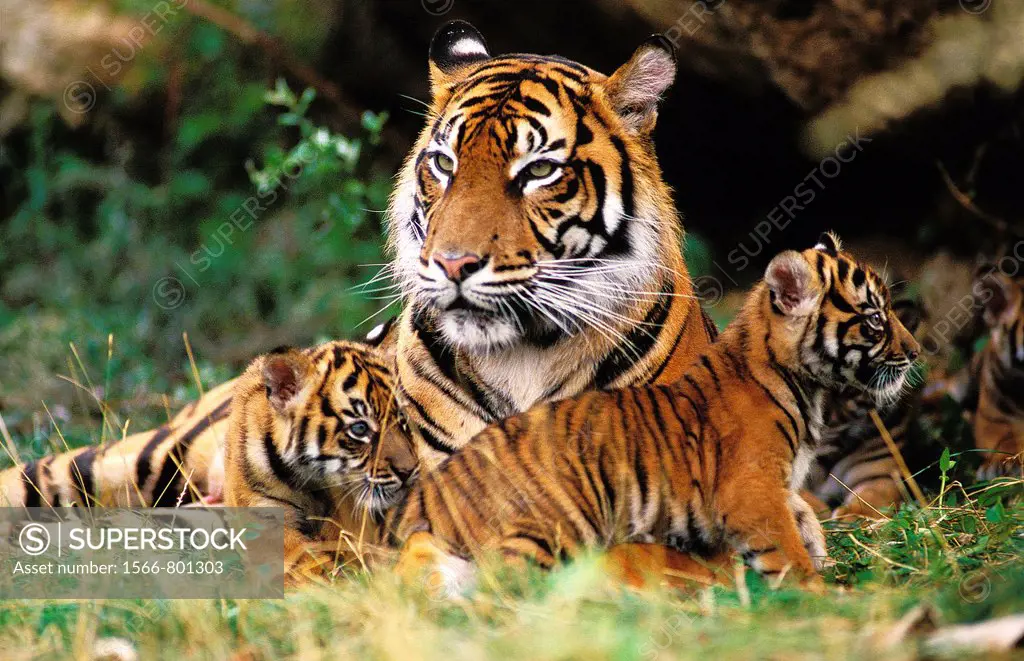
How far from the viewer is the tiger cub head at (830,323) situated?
338 cm

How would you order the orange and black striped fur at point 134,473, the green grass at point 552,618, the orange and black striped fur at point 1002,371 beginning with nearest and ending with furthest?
the green grass at point 552,618 → the orange and black striped fur at point 134,473 → the orange and black striped fur at point 1002,371

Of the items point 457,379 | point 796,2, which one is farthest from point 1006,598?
point 796,2

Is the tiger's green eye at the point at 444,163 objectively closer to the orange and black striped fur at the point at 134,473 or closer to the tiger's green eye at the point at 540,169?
the tiger's green eye at the point at 540,169

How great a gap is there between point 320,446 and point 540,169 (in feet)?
3.46

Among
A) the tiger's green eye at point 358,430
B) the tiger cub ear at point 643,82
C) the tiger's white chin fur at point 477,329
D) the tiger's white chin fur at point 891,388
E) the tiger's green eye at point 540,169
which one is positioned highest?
the tiger cub ear at point 643,82

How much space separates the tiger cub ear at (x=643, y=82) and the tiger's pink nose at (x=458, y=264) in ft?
2.47

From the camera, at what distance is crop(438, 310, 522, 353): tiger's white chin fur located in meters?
3.29

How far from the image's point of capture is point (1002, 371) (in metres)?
5.29

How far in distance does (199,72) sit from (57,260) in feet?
5.09

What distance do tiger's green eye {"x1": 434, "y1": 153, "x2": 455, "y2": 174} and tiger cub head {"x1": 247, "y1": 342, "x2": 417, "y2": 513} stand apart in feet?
2.17

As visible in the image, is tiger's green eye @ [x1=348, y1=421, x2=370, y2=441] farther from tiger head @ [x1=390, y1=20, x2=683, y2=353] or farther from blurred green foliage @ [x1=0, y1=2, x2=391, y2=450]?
blurred green foliage @ [x1=0, y1=2, x2=391, y2=450]

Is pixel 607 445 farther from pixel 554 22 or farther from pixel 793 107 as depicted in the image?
pixel 554 22

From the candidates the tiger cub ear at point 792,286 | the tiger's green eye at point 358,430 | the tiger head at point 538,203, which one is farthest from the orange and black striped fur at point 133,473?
the tiger cub ear at point 792,286

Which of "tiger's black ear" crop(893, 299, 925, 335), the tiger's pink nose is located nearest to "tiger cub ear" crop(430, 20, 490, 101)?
the tiger's pink nose
